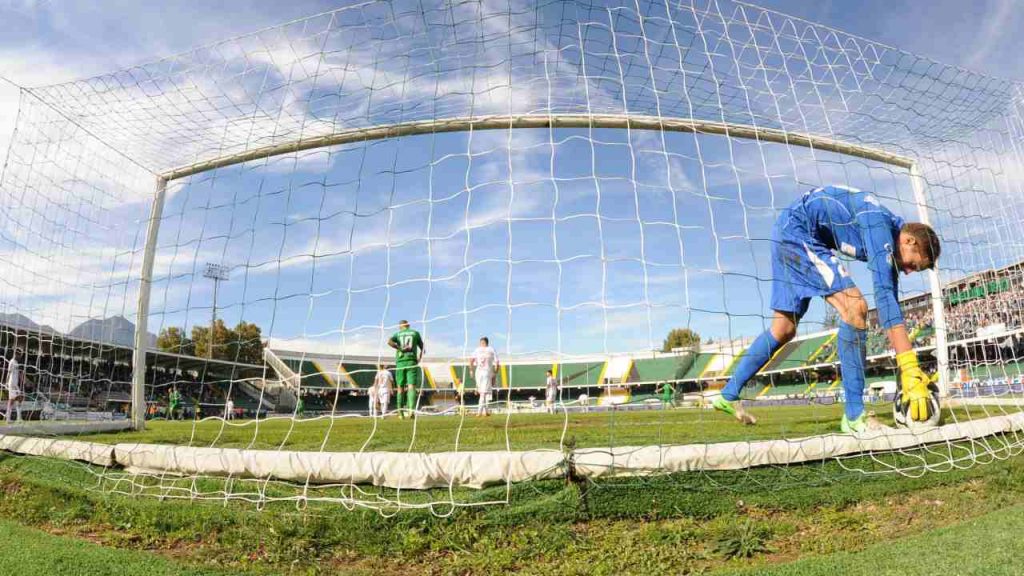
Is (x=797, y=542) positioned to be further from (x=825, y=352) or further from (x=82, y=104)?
(x=82, y=104)

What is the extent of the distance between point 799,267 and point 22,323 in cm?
976

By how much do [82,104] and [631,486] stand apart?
27.0 ft

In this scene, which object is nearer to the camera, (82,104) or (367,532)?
(367,532)

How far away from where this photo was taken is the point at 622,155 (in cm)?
438

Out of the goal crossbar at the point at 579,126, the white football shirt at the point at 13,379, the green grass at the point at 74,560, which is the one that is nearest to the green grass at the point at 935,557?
the green grass at the point at 74,560

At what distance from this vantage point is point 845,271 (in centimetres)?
478

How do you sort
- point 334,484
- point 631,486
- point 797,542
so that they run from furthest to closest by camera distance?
point 334,484 < point 631,486 < point 797,542

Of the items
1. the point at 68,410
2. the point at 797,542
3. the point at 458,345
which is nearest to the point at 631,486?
the point at 797,542

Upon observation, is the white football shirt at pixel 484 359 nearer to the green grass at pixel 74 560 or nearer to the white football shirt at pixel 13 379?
the white football shirt at pixel 13 379

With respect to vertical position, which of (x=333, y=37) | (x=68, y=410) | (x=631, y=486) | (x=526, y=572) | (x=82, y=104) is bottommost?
(x=526, y=572)

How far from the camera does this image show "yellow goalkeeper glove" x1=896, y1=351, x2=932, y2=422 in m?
4.49

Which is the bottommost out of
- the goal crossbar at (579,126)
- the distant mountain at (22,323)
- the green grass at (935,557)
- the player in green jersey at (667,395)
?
the green grass at (935,557)

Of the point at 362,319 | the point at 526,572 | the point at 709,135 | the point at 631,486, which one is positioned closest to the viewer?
the point at 526,572

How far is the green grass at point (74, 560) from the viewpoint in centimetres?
259
